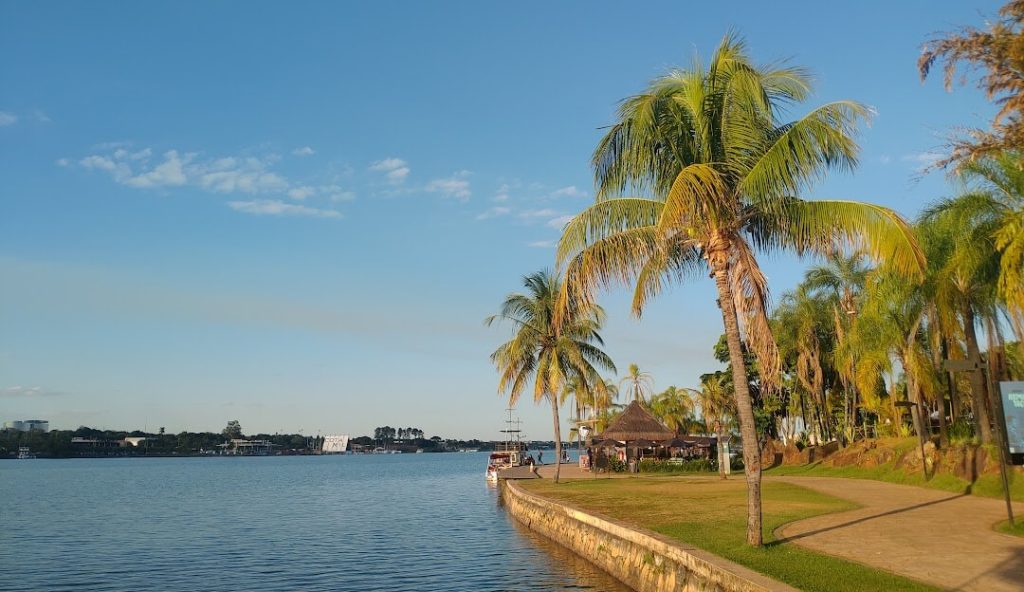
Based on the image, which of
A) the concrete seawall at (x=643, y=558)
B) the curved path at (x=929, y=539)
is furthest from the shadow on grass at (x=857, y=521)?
the concrete seawall at (x=643, y=558)

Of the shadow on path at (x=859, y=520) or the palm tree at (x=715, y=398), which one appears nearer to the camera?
the shadow on path at (x=859, y=520)

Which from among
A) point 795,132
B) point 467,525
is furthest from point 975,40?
point 467,525

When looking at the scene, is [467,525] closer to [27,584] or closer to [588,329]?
[588,329]

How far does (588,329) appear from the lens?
38719mm

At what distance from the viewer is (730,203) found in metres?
14.9

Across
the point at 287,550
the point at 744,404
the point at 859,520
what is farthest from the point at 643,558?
the point at 287,550

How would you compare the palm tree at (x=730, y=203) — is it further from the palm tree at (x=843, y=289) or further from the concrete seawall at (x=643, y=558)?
the palm tree at (x=843, y=289)

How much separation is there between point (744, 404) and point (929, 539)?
15.0 ft

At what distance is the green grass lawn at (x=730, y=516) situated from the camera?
10.8 meters

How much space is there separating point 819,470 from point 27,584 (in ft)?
125

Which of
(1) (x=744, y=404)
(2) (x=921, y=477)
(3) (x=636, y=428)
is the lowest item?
(2) (x=921, y=477)

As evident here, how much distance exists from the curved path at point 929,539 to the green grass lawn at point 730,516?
63 cm

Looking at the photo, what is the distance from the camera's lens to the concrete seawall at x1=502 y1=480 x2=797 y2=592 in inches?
449

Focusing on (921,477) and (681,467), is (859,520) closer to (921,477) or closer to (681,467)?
(921,477)
